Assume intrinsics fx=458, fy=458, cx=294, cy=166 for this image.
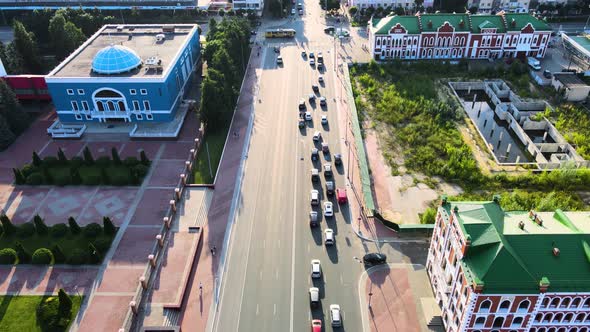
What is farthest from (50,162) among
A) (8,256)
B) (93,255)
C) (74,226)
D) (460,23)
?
(460,23)

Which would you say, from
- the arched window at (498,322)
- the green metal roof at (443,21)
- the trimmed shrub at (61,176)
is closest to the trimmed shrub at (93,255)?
the trimmed shrub at (61,176)

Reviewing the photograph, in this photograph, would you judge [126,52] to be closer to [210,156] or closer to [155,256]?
[210,156]

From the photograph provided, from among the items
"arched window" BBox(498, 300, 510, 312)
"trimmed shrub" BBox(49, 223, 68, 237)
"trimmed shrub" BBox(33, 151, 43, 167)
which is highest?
"arched window" BBox(498, 300, 510, 312)

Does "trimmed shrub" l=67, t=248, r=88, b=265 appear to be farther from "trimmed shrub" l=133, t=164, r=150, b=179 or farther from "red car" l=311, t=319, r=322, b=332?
"red car" l=311, t=319, r=322, b=332

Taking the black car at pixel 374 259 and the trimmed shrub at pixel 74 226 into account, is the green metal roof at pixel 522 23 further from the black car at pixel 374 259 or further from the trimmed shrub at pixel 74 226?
the trimmed shrub at pixel 74 226

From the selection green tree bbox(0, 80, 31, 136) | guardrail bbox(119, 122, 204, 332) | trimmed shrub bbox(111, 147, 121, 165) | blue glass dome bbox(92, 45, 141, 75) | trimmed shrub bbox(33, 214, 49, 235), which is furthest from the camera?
blue glass dome bbox(92, 45, 141, 75)

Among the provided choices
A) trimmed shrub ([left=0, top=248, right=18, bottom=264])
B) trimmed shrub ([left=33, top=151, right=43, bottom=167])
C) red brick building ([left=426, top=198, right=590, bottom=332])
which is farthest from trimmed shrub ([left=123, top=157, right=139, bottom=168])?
red brick building ([left=426, top=198, right=590, bottom=332])
